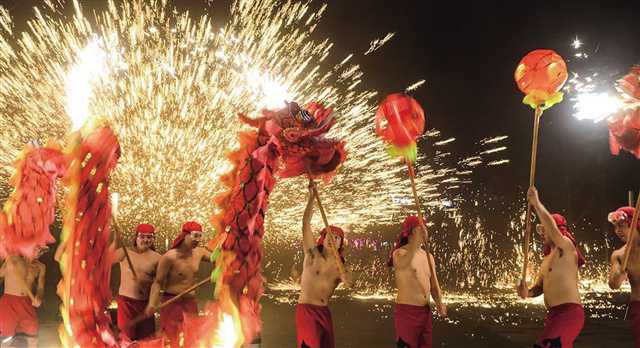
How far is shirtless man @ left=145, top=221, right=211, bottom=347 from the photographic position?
6.07m

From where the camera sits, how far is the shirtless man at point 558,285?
196 inches

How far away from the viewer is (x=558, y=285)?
5.12m

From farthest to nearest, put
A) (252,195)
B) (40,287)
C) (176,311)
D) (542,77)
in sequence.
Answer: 1. (40,287)
2. (176,311)
3. (542,77)
4. (252,195)

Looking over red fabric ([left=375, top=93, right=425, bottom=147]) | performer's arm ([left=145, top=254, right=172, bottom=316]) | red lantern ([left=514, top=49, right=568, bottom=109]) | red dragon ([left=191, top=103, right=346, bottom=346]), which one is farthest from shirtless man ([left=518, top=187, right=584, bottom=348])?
A: performer's arm ([left=145, top=254, right=172, bottom=316])

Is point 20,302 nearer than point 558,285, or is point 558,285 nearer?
point 558,285

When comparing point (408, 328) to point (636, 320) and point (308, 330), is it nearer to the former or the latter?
point (308, 330)

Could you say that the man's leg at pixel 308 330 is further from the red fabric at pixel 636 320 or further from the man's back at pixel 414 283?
the red fabric at pixel 636 320

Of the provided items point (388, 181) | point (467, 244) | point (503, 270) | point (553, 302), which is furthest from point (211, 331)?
point (503, 270)

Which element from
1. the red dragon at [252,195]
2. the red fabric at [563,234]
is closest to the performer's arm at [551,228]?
the red fabric at [563,234]

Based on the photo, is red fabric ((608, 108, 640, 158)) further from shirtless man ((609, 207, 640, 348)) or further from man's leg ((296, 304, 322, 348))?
man's leg ((296, 304, 322, 348))

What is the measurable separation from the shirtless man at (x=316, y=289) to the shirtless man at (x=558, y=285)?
1.55 metres

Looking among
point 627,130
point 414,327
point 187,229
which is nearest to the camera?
point 627,130

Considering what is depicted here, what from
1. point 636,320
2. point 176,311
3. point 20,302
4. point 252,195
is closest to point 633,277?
point 636,320

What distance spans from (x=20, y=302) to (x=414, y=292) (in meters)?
3.86
